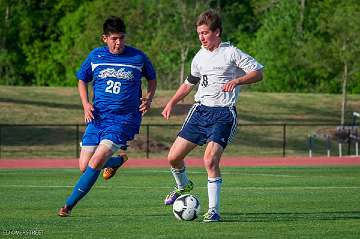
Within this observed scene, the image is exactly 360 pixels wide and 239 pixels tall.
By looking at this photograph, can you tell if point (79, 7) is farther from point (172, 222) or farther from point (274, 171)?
point (172, 222)

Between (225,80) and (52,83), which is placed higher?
(225,80)

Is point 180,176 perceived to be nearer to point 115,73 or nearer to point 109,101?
point 109,101

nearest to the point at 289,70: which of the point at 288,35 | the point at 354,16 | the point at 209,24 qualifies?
the point at 288,35

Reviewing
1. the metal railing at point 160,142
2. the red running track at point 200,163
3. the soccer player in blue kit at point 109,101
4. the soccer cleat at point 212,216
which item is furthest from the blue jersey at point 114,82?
the metal railing at point 160,142

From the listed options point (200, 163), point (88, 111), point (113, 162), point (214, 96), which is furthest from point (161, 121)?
point (214, 96)

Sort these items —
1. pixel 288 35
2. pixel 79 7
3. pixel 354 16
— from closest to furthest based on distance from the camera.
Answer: pixel 354 16 → pixel 288 35 → pixel 79 7

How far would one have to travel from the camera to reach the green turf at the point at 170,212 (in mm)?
12250

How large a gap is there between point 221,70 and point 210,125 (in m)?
0.67

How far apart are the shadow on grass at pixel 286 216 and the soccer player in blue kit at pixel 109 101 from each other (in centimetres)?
163

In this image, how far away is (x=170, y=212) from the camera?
1484cm

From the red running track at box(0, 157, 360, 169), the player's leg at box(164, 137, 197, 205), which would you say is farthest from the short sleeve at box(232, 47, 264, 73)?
the red running track at box(0, 157, 360, 169)

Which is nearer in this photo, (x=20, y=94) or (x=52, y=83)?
(x=20, y=94)

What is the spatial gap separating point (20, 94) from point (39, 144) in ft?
38.0

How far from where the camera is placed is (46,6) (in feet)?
278
